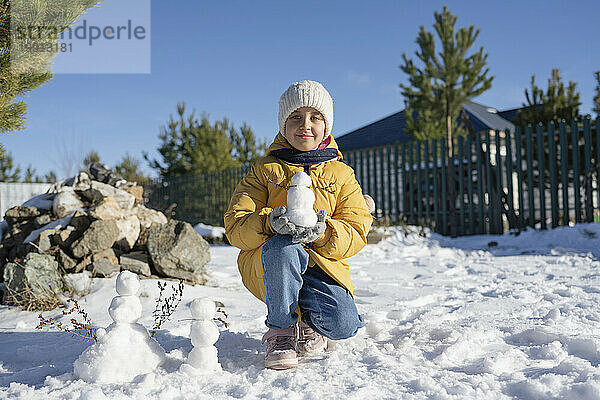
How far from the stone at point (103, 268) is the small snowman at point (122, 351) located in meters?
1.93

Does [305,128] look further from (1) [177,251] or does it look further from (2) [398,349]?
(1) [177,251]

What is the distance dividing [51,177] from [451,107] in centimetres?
1427

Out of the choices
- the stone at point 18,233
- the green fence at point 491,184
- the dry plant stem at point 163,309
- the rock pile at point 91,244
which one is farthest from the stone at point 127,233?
the green fence at point 491,184

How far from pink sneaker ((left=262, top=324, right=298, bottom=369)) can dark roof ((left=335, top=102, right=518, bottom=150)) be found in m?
16.8

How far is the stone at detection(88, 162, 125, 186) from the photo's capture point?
5.48 m

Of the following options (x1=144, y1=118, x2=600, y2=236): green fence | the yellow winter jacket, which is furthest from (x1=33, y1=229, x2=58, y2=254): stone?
(x1=144, y1=118, x2=600, y2=236): green fence

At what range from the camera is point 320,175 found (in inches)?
82.7

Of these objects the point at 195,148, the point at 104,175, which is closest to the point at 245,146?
the point at 195,148

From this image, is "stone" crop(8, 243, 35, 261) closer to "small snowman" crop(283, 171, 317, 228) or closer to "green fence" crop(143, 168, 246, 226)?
"small snowman" crop(283, 171, 317, 228)

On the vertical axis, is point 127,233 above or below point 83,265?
above

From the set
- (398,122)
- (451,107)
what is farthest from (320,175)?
(398,122)

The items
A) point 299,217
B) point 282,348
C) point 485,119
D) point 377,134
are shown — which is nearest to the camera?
point 299,217

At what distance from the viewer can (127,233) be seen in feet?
13.6

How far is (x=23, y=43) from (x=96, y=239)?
5.75 feet
